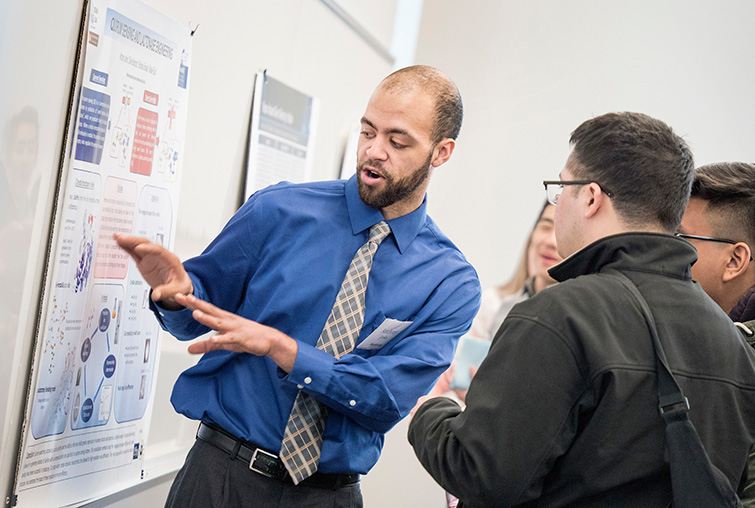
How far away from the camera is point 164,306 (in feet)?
5.32

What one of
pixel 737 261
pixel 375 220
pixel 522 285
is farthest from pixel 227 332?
pixel 522 285

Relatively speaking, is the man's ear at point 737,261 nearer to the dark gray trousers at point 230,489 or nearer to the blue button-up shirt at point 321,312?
the blue button-up shirt at point 321,312

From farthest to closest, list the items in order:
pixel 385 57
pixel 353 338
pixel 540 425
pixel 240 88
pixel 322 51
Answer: pixel 385 57 → pixel 322 51 → pixel 240 88 → pixel 353 338 → pixel 540 425

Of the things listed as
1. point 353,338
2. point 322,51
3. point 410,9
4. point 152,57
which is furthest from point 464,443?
point 410,9

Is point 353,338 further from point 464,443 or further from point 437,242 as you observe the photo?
point 464,443

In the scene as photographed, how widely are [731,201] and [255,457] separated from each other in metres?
1.32

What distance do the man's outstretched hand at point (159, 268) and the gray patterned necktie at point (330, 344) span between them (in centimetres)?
39

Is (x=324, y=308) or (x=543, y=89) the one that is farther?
(x=543, y=89)

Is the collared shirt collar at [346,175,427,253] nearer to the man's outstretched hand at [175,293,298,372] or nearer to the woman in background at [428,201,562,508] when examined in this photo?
the man's outstretched hand at [175,293,298,372]

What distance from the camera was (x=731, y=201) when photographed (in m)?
1.68

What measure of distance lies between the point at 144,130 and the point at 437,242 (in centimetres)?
95

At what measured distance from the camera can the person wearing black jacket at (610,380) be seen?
121cm

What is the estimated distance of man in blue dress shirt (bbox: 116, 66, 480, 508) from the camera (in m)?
1.66

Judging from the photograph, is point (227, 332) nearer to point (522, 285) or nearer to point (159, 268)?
point (159, 268)
